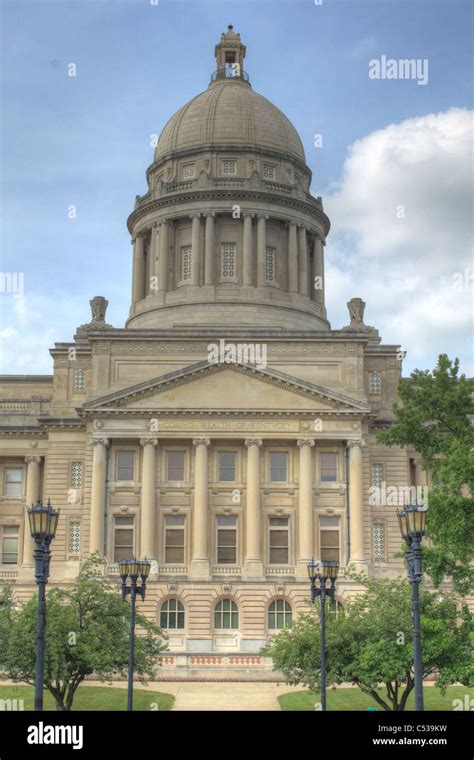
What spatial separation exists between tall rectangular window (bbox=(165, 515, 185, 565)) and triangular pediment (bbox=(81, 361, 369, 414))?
618 cm

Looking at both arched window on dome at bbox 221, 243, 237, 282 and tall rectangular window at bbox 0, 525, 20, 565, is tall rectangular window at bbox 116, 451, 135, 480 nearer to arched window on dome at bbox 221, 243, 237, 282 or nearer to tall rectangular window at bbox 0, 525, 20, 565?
tall rectangular window at bbox 0, 525, 20, 565

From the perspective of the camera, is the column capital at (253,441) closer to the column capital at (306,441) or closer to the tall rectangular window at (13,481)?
the column capital at (306,441)

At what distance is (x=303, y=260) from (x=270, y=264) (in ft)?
7.99

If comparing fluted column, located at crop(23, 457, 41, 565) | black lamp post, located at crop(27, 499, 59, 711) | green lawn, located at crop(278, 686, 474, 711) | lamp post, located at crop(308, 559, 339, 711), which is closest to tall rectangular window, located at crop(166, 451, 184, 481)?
fluted column, located at crop(23, 457, 41, 565)

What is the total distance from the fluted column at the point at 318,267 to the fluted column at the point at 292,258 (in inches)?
124


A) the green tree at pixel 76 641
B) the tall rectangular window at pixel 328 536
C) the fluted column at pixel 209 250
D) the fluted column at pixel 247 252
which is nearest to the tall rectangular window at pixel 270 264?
the fluted column at pixel 247 252

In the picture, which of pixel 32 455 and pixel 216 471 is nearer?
pixel 216 471

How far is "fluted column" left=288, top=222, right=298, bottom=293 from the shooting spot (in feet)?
243

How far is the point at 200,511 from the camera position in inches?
2279

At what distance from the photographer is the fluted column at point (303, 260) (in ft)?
246
